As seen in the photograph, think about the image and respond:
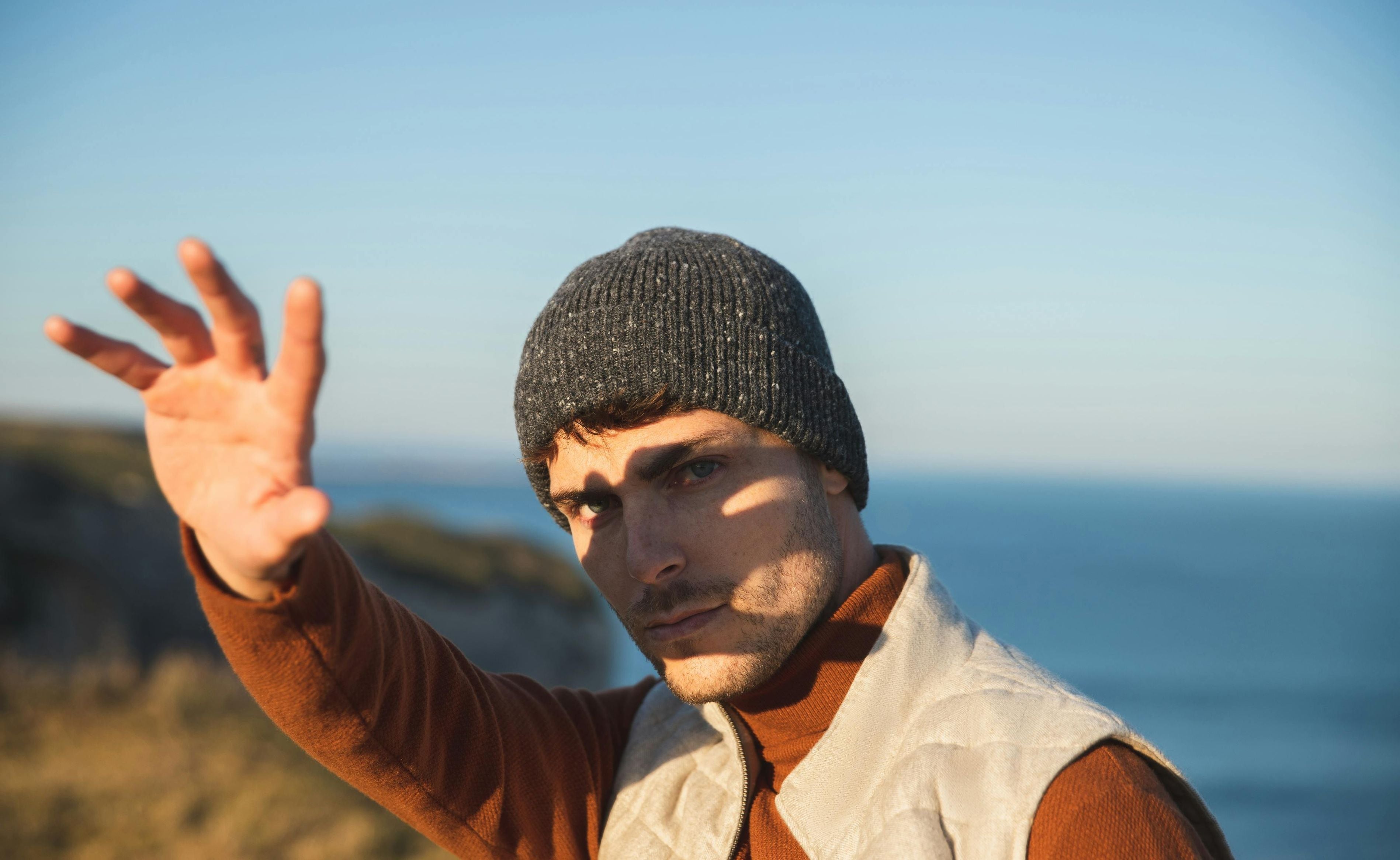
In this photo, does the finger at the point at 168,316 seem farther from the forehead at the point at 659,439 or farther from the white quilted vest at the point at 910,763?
the white quilted vest at the point at 910,763

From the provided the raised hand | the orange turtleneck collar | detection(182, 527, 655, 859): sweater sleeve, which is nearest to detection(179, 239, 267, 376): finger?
the raised hand

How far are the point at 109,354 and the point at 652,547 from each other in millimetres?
1153

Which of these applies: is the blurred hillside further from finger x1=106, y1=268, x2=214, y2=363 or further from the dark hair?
finger x1=106, y1=268, x2=214, y2=363

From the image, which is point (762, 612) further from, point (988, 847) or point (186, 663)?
point (186, 663)

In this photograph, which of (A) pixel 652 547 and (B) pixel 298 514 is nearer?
(B) pixel 298 514

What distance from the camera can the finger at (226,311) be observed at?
137 cm

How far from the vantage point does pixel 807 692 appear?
2350mm

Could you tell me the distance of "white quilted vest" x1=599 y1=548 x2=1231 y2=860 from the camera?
1838mm

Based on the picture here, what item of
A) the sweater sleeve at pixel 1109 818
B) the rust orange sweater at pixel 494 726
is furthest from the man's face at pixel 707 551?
the sweater sleeve at pixel 1109 818

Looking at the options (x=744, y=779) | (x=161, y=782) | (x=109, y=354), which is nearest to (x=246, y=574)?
(x=109, y=354)

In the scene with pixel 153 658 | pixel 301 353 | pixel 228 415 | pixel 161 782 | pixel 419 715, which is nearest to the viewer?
pixel 301 353

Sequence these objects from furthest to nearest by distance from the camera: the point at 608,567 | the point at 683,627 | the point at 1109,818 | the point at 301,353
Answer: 1. the point at 608,567
2. the point at 683,627
3. the point at 1109,818
4. the point at 301,353

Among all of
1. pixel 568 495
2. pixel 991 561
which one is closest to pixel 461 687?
pixel 568 495

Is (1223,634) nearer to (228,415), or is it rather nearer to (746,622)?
(746,622)
